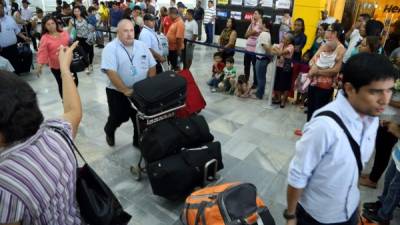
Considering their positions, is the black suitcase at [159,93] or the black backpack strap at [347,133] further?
the black suitcase at [159,93]

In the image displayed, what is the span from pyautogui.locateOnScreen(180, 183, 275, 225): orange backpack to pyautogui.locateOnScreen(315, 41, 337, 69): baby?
7.55ft

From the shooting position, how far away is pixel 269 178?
10.8 ft

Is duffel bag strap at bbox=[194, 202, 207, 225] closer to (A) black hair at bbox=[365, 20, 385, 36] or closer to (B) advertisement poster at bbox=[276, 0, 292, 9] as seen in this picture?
(A) black hair at bbox=[365, 20, 385, 36]

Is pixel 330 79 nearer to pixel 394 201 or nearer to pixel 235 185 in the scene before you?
pixel 394 201

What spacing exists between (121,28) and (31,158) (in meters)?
2.49

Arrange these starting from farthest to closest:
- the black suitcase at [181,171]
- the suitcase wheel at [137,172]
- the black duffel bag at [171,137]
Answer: the suitcase wheel at [137,172] → the black duffel bag at [171,137] → the black suitcase at [181,171]

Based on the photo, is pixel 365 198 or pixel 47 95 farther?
pixel 47 95

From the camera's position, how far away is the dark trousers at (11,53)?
636 centimetres

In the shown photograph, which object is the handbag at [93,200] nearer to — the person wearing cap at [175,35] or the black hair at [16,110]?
the black hair at [16,110]

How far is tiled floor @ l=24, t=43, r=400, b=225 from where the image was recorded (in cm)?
289

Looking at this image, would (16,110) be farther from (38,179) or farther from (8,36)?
(8,36)

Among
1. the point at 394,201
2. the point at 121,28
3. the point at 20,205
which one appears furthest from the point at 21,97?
the point at 394,201

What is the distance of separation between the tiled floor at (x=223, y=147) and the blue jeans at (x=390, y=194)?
35 cm

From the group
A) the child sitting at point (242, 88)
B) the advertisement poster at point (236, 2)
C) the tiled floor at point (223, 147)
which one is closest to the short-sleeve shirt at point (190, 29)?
the tiled floor at point (223, 147)
